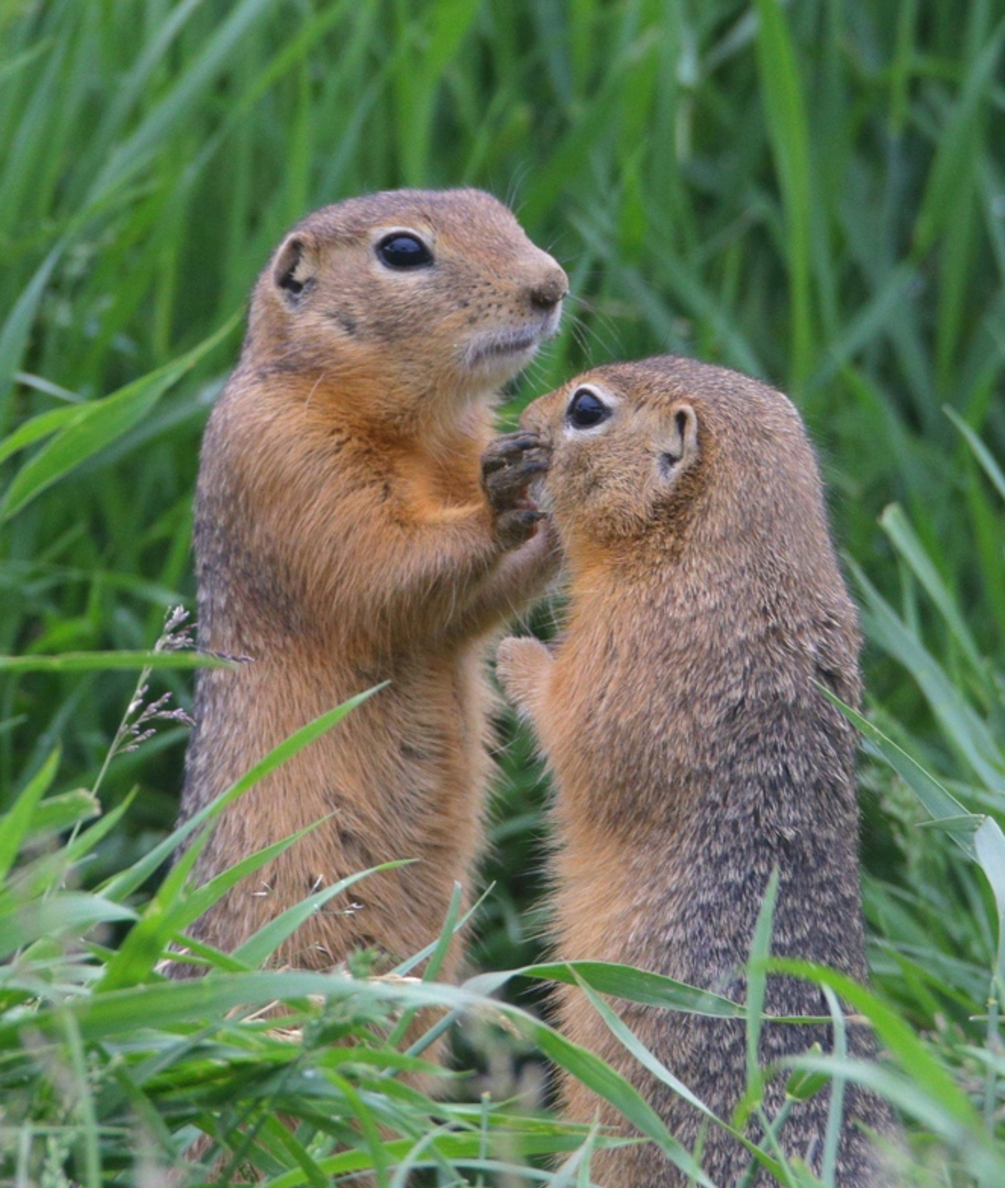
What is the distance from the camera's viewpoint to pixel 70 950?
272cm

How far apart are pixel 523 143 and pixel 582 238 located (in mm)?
471

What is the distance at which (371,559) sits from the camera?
4152 millimetres

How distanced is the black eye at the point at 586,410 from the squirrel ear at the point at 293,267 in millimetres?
892

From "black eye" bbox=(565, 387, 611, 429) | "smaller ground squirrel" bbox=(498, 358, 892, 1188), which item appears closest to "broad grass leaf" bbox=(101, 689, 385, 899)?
"smaller ground squirrel" bbox=(498, 358, 892, 1188)

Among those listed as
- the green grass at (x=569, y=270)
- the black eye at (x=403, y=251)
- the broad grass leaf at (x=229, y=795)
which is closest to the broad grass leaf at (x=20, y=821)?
the broad grass leaf at (x=229, y=795)

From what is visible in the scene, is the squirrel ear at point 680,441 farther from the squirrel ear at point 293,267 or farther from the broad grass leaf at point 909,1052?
the broad grass leaf at point 909,1052

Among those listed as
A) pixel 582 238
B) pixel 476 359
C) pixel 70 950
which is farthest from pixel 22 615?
pixel 70 950

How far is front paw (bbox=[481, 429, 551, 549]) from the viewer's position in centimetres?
404

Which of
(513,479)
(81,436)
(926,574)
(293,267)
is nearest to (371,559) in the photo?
(513,479)

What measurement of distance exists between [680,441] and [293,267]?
4.23 feet

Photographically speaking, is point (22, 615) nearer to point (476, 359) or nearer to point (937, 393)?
point (476, 359)

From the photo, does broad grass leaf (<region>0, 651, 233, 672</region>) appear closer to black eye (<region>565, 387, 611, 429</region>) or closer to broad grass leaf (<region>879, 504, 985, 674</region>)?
black eye (<region>565, 387, 611, 429</region>)

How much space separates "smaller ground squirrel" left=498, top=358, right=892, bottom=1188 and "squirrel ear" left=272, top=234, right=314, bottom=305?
0.93m

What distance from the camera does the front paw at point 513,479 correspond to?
13.3 ft
